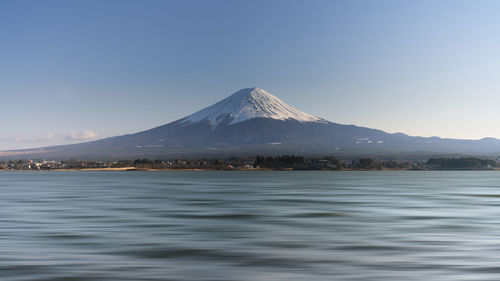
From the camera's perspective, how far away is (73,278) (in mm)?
12609

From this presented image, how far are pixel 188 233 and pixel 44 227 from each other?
6483 mm

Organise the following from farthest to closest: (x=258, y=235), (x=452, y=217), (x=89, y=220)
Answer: (x=452, y=217)
(x=89, y=220)
(x=258, y=235)

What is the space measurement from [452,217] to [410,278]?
16.1 meters

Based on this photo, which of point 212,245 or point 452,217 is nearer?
point 212,245

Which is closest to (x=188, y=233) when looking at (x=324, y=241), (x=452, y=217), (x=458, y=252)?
(x=324, y=241)

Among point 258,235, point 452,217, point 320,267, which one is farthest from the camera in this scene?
point 452,217

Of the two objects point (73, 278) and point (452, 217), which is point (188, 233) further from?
point (452, 217)

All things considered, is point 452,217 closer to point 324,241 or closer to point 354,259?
point 324,241

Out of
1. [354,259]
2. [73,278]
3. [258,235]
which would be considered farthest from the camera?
[258,235]

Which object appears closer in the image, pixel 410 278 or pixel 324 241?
pixel 410 278

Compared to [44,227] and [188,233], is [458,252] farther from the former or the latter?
[44,227]

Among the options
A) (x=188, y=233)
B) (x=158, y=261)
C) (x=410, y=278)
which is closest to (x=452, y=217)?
(x=188, y=233)

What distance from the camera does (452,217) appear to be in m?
27.4

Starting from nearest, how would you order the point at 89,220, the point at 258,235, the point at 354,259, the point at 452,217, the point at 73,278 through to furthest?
the point at 73,278 → the point at 354,259 → the point at 258,235 → the point at 89,220 → the point at 452,217
